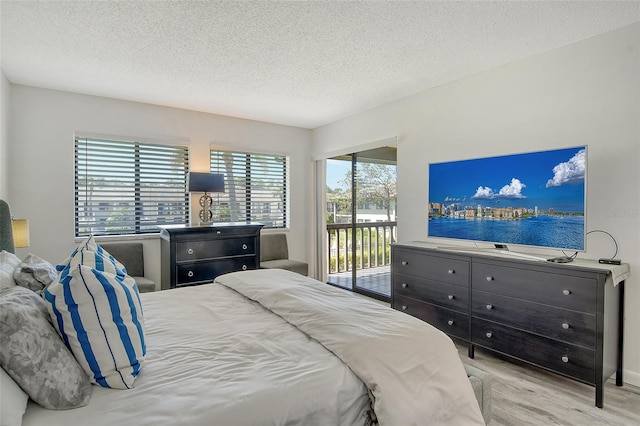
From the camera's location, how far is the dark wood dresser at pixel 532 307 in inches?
87.3

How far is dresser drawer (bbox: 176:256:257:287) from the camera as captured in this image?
3.89 meters

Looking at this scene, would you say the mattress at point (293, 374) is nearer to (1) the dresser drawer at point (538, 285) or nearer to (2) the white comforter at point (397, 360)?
(2) the white comforter at point (397, 360)

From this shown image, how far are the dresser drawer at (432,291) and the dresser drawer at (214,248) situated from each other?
185 centimetres

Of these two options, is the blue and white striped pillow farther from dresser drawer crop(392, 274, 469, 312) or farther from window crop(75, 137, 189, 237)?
window crop(75, 137, 189, 237)

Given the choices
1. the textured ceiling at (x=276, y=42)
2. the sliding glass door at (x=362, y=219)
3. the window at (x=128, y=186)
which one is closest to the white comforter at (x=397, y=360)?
the textured ceiling at (x=276, y=42)

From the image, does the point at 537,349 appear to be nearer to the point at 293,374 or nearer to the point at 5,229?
the point at 293,374

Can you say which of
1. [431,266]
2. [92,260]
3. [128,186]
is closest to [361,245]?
[431,266]

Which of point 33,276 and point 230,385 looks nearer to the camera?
point 230,385

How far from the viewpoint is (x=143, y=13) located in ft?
7.45

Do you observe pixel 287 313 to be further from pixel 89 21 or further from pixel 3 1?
pixel 3 1

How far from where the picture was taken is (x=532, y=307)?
250 cm

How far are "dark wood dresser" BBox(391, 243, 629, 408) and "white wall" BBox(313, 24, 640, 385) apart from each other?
0.91ft

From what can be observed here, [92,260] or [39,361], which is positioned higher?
[92,260]

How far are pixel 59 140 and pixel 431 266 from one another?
13.5 feet
